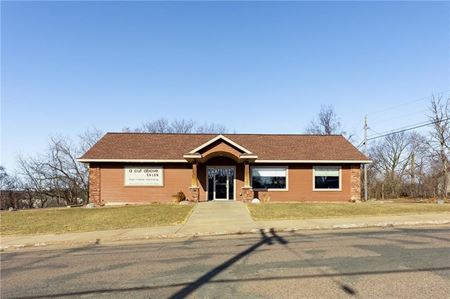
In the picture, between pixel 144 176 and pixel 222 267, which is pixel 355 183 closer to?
pixel 144 176

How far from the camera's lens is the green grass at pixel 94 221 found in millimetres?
16203

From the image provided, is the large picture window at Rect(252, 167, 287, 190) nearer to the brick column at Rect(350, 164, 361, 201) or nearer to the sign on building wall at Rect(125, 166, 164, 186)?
the brick column at Rect(350, 164, 361, 201)

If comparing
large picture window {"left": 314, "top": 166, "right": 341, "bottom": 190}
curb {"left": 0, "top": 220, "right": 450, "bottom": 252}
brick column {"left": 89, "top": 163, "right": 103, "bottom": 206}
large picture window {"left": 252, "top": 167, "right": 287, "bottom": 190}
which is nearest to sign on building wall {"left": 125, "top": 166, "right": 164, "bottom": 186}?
brick column {"left": 89, "top": 163, "right": 103, "bottom": 206}

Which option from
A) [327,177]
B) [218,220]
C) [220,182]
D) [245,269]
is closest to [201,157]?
[220,182]

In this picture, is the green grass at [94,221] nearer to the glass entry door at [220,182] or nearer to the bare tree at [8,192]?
the glass entry door at [220,182]

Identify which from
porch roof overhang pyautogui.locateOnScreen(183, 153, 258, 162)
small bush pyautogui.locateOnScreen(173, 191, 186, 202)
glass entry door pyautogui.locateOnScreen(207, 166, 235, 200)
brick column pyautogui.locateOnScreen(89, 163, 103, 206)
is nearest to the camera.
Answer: porch roof overhang pyautogui.locateOnScreen(183, 153, 258, 162)

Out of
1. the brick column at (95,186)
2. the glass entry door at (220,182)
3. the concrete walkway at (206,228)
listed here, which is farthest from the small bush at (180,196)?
the concrete walkway at (206,228)

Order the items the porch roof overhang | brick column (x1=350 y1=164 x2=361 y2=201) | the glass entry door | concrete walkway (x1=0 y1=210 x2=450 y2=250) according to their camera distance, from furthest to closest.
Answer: brick column (x1=350 y1=164 x2=361 y2=201)
the glass entry door
the porch roof overhang
concrete walkway (x1=0 y1=210 x2=450 y2=250)

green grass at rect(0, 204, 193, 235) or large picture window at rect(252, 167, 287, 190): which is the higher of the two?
large picture window at rect(252, 167, 287, 190)

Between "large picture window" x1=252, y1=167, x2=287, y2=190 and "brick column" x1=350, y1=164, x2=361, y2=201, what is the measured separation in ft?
15.4

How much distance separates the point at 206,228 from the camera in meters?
14.8

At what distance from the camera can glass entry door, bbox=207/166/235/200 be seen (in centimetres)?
2703

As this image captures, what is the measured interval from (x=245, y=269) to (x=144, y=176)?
65.5ft

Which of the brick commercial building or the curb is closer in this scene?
the curb
